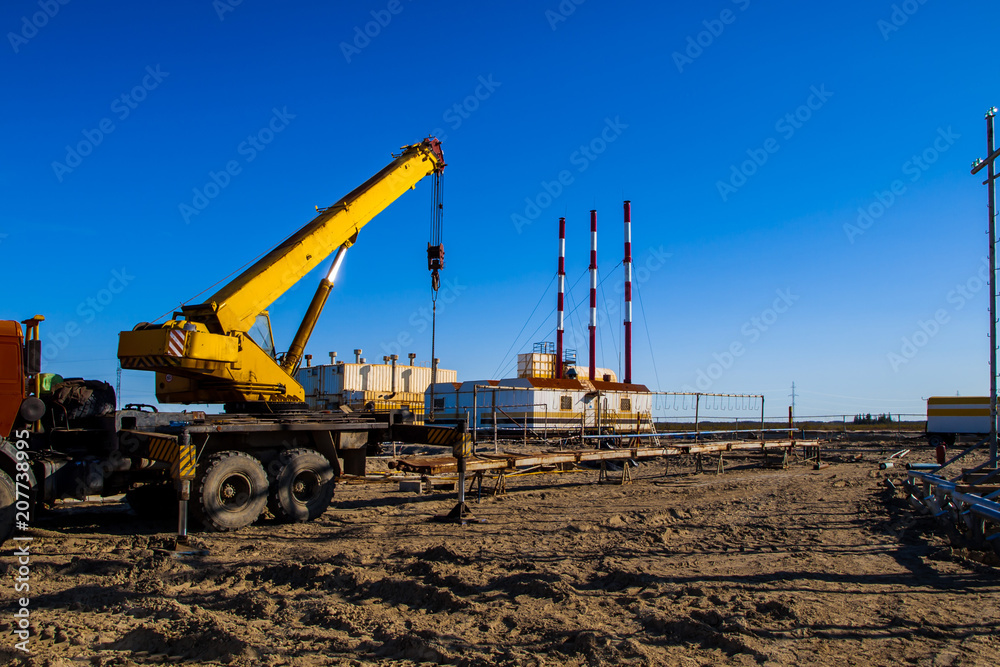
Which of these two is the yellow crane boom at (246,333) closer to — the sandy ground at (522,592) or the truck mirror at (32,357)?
the truck mirror at (32,357)

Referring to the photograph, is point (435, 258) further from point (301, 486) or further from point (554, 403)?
point (554, 403)

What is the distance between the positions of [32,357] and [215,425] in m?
2.27

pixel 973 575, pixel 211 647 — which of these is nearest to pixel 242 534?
pixel 211 647

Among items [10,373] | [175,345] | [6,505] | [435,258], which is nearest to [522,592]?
[6,505]

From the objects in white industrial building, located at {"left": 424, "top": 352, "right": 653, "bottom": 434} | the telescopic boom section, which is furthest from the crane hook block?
white industrial building, located at {"left": 424, "top": 352, "right": 653, "bottom": 434}

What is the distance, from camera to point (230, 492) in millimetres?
9352

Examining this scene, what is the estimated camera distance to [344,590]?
618cm

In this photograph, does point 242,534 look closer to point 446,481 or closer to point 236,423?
point 236,423

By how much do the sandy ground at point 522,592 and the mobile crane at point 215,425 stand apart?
657mm

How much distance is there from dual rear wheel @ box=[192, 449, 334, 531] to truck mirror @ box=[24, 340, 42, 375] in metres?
2.35

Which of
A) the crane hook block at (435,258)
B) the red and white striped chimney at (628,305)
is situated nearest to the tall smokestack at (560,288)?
the red and white striped chimney at (628,305)

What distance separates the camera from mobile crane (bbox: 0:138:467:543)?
8.32 meters

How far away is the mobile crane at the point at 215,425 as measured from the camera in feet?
27.3

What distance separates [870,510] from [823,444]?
22.0m
